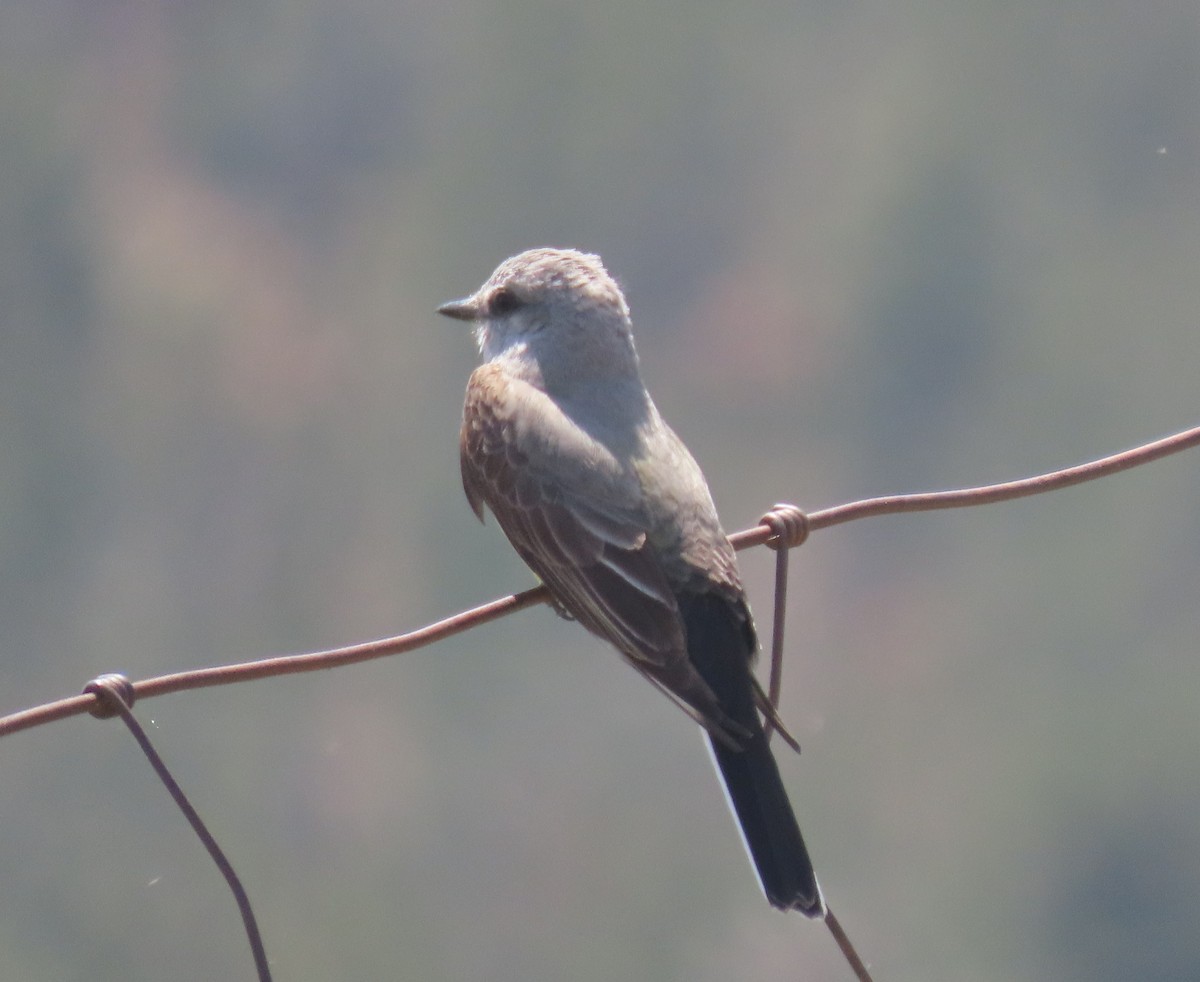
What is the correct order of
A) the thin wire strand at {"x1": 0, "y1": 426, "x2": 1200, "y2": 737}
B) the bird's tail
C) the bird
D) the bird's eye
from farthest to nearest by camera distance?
1. the bird's eye
2. the bird
3. the bird's tail
4. the thin wire strand at {"x1": 0, "y1": 426, "x2": 1200, "y2": 737}

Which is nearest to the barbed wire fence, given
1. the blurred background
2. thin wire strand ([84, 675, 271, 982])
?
thin wire strand ([84, 675, 271, 982])

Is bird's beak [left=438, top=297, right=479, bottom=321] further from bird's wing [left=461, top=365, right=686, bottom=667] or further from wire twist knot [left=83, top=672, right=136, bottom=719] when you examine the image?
wire twist knot [left=83, top=672, right=136, bottom=719]

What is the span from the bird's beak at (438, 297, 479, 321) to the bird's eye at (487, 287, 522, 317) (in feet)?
0.16

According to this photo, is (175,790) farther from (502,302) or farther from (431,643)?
(502,302)

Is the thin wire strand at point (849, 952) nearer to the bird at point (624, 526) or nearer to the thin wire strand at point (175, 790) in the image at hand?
the bird at point (624, 526)

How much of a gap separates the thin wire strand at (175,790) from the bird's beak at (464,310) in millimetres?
1763

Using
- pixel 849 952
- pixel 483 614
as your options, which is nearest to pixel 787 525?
pixel 483 614

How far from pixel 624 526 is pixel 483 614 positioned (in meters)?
0.60

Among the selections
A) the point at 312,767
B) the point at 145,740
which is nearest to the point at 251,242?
the point at 312,767

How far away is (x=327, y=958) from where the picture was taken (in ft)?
84.1

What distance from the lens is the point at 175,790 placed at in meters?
2.14

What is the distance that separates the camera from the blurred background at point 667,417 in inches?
1353

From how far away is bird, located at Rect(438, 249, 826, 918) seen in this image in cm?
289

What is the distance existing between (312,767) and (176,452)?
13.7 metres
